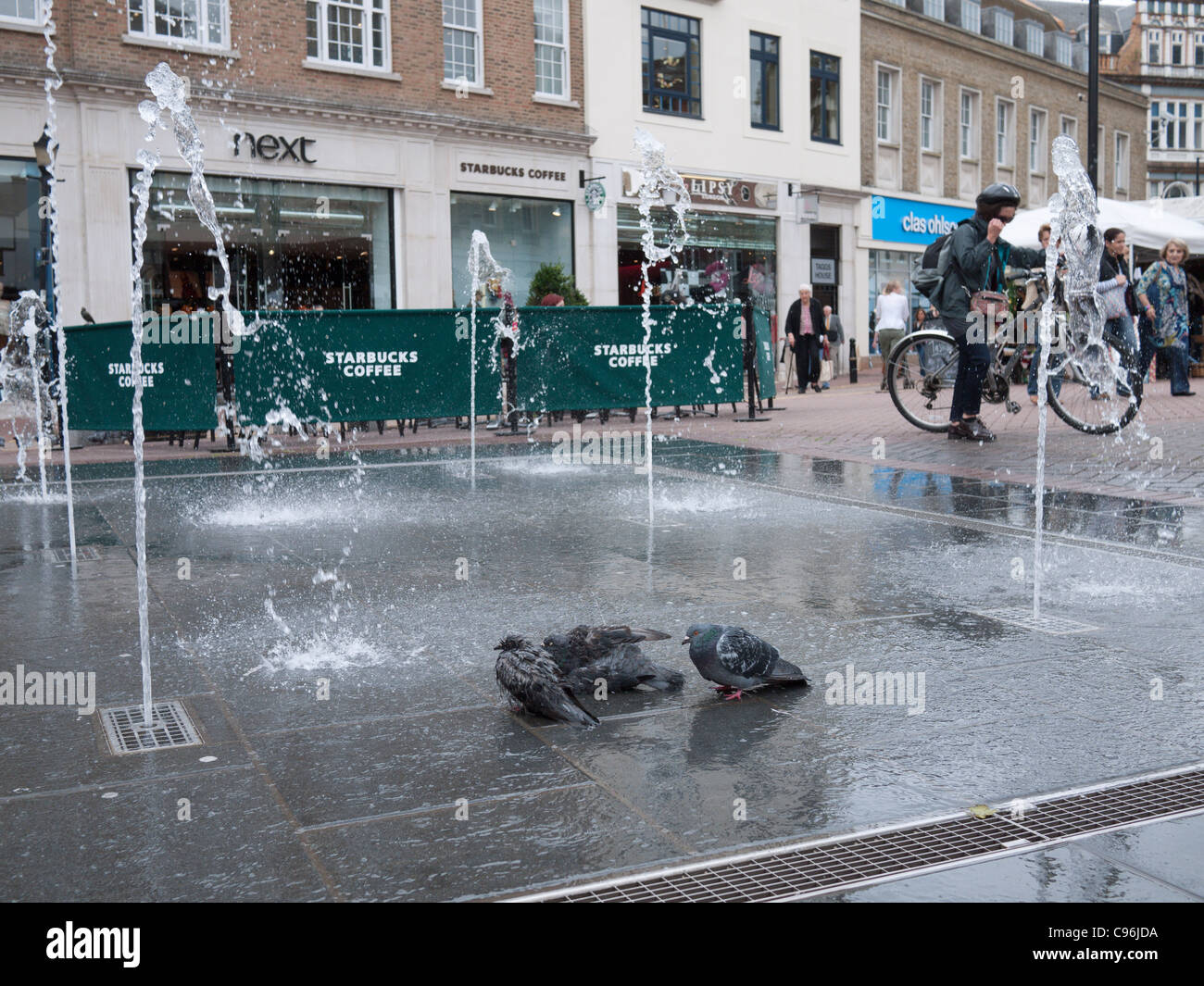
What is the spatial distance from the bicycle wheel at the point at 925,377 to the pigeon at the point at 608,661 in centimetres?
845

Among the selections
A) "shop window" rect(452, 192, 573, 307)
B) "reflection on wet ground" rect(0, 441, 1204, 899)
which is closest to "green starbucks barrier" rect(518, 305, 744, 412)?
"reflection on wet ground" rect(0, 441, 1204, 899)

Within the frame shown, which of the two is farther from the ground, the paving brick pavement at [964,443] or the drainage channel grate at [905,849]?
the paving brick pavement at [964,443]

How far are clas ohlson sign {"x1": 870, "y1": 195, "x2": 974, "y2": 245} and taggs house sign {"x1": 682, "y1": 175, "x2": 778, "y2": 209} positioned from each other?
4468 millimetres

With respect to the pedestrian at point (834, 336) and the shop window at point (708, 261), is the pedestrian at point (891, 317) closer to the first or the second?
the pedestrian at point (834, 336)

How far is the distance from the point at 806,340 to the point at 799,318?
2.44ft

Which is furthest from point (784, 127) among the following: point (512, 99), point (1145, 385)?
point (1145, 385)

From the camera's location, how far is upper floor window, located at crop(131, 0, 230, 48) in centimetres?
1970

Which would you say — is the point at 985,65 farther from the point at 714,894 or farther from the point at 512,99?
the point at 714,894

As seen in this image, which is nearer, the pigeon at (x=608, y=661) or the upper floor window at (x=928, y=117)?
the pigeon at (x=608, y=661)

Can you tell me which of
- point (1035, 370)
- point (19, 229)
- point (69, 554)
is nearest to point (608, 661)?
point (69, 554)

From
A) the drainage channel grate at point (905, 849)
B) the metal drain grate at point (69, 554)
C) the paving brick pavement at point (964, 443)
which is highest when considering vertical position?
the paving brick pavement at point (964, 443)

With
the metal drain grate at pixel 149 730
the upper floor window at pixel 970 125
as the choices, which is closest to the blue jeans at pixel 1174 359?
the metal drain grate at pixel 149 730

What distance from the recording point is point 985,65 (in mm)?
37031

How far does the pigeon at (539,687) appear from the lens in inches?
154
